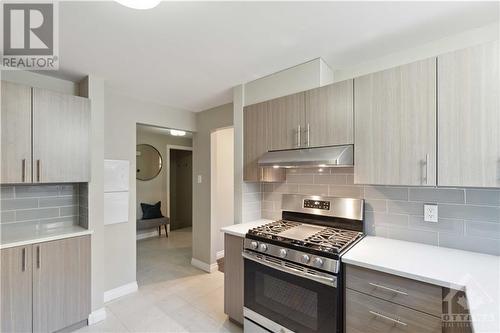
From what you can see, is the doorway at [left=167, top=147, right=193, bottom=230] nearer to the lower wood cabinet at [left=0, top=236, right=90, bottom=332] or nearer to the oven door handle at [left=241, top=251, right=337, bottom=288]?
the lower wood cabinet at [left=0, top=236, right=90, bottom=332]

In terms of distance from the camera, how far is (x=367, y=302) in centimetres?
145

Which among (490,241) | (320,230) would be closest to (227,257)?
(320,230)

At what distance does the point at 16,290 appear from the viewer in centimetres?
187

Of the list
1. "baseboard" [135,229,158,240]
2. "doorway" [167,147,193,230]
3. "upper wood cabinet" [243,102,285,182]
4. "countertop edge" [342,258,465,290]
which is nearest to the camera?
"countertop edge" [342,258,465,290]

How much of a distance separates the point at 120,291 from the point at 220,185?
194cm

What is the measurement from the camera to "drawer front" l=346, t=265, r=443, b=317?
124 centimetres

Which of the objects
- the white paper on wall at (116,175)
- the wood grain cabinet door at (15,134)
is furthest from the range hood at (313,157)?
the wood grain cabinet door at (15,134)

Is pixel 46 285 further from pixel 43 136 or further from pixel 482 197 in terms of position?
pixel 482 197

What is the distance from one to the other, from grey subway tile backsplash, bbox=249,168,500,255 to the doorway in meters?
4.86

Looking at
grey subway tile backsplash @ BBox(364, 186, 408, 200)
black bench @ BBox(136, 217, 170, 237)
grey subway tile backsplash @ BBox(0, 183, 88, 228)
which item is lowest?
black bench @ BBox(136, 217, 170, 237)

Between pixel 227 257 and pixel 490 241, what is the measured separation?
2002mm

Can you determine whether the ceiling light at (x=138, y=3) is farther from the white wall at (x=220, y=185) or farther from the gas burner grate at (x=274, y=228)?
the white wall at (x=220, y=185)

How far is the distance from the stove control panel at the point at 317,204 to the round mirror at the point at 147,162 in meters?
4.32

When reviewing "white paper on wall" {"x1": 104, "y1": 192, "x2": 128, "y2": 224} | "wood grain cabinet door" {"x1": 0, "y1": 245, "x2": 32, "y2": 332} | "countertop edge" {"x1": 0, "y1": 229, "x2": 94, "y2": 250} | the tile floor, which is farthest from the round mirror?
"wood grain cabinet door" {"x1": 0, "y1": 245, "x2": 32, "y2": 332}
